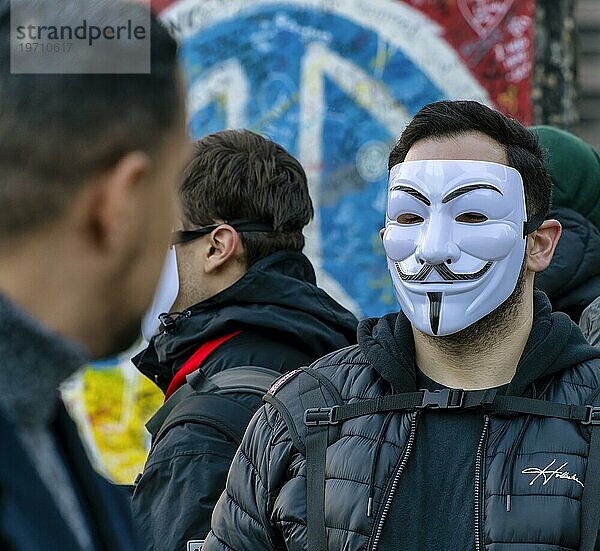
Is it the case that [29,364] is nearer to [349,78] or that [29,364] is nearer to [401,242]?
[401,242]

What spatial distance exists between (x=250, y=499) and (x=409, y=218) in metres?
0.74

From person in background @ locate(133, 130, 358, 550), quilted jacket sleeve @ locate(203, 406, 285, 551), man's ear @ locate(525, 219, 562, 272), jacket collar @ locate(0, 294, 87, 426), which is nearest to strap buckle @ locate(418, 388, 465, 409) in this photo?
quilted jacket sleeve @ locate(203, 406, 285, 551)

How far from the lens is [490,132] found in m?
2.76

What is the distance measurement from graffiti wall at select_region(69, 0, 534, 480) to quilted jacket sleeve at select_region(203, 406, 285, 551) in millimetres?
3808

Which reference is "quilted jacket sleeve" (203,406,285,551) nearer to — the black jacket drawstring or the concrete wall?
the black jacket drawstring

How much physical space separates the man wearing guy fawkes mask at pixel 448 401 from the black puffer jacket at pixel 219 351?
0.21 m

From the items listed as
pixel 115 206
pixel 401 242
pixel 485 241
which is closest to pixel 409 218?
pixel 401 242

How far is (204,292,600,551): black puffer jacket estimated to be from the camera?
2.39 metres

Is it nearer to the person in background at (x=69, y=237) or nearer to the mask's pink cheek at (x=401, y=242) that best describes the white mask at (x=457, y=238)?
the mask's pink cheek at (x=401, y=242)

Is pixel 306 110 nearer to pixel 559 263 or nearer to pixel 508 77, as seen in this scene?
pixel 508 77

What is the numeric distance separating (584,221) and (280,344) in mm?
1191

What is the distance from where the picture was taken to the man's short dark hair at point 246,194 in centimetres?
346

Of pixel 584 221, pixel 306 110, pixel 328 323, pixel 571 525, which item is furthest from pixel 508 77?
pixel 571 525
